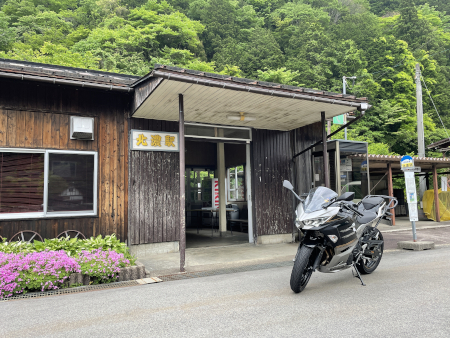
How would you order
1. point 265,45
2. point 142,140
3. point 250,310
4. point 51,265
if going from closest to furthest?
1. point 250,310
2. point 51,265
3. point 142,140
4. point 265,45

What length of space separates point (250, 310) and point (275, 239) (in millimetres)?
5506

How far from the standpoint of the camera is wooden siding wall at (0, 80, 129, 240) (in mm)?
6332

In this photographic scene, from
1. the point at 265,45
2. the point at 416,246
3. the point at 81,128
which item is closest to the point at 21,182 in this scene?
the point at 81,128

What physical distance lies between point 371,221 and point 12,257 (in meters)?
4.97

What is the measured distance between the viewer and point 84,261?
511cm

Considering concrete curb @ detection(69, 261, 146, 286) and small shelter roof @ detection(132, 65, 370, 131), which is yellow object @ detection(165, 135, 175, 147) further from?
concrete curb @ detection(69, 261, 146, 286)

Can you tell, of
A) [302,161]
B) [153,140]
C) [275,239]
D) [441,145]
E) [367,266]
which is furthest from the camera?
→ [441,145]

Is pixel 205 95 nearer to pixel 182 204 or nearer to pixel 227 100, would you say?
pixel 227 100

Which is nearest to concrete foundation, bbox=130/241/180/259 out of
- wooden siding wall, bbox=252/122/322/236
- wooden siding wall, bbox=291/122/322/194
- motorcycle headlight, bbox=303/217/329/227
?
wooden siding wall, bbox=252/122/322/236

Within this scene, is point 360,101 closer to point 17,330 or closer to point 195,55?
point 17,330

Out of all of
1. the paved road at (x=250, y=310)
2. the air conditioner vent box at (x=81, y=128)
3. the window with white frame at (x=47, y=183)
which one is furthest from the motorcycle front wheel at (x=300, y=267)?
the air conditioner vent box at (x=81, y=128)

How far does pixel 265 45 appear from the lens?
30.8 metres

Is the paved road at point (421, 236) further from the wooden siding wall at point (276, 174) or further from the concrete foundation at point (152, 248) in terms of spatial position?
the concrete foundation at point (152, 248)

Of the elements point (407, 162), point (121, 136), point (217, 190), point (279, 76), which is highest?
→ point (279, 76)
